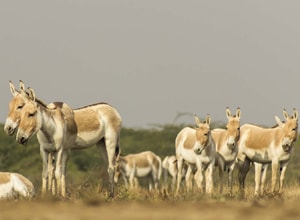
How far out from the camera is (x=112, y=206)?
9.45m

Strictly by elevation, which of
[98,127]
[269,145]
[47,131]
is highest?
[47,131]

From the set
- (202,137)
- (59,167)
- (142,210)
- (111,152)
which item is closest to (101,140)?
(111,152)

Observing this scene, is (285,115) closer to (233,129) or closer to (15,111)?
(233,129)

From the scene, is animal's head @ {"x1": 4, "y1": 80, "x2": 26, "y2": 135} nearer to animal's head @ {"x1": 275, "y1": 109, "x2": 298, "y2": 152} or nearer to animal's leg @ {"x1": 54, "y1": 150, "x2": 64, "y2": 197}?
animal's leg @ {"x1": 54, "y1": 150, "x2": 64, "y2": 197}

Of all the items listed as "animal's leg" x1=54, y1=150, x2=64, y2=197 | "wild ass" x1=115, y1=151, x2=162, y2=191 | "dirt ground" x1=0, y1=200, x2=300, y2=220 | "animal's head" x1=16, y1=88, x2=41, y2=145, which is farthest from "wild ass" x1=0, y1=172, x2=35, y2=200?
"wild ass" x1=115, y1=151, x2=162, y2=191

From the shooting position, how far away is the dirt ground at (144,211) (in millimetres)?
8477

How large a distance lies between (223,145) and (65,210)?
37.6 ft

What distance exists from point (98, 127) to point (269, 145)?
5706 mm

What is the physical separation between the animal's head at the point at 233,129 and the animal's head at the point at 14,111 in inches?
266

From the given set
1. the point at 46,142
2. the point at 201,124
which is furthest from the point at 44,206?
the point at 201,124

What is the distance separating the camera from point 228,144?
19.2 meters

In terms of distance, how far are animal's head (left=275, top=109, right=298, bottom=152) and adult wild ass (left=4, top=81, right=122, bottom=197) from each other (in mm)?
4588

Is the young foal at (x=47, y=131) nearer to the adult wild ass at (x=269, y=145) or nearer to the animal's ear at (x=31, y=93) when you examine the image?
the animal's ear at (x=31, y=93)

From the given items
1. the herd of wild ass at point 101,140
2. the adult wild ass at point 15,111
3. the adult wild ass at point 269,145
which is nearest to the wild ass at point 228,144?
the herd of wild ass at point 101,140
